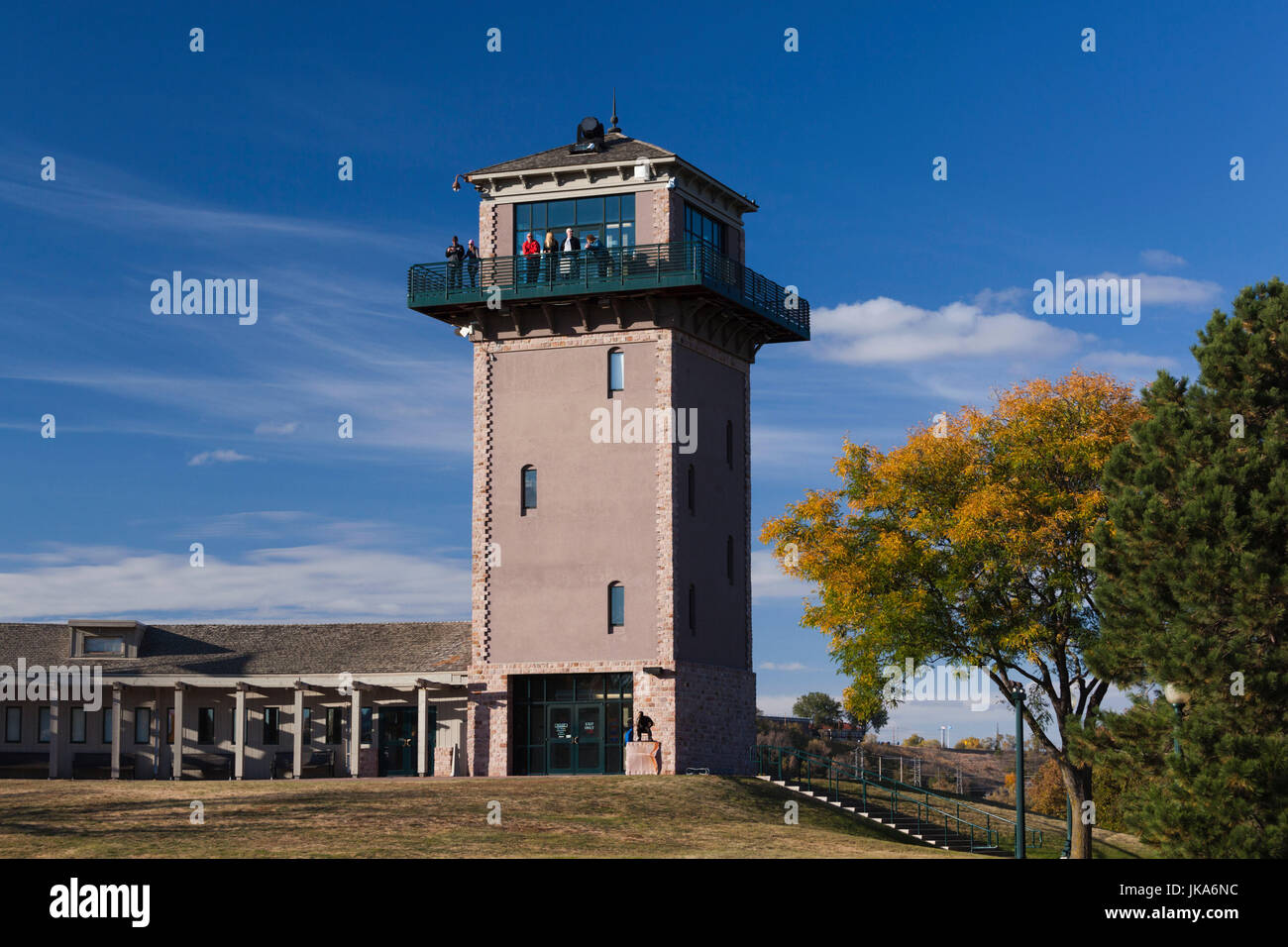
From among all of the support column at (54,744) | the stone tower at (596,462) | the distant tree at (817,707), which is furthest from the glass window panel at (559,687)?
the distant tree at (817,707)

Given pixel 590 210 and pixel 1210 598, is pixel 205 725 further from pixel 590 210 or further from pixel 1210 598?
pixel 1210 598

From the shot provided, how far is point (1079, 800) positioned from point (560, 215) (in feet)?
74.9

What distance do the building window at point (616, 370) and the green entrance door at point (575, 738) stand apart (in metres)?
9.37

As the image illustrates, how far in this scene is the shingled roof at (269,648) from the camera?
55250 millimetres

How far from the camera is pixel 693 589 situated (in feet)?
160

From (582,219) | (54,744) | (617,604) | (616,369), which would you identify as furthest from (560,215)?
(54,744)

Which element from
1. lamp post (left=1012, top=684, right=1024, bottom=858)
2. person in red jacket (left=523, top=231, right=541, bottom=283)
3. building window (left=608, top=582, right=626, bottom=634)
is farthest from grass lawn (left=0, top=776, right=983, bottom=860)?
person in red jacket (left=523, top=231, right=541, bottom=283)

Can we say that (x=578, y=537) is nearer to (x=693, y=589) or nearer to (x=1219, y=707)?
(x=693, y=589)

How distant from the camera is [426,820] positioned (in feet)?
117

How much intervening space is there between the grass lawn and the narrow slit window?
8504 millimetres

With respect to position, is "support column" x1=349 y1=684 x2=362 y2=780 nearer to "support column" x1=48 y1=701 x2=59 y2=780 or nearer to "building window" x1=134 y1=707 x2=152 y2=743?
"building window" x1=134 y1=707 x2=152 y2=743

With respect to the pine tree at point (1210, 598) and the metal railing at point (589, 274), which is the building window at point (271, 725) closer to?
the metal railing at point (589, 274)
